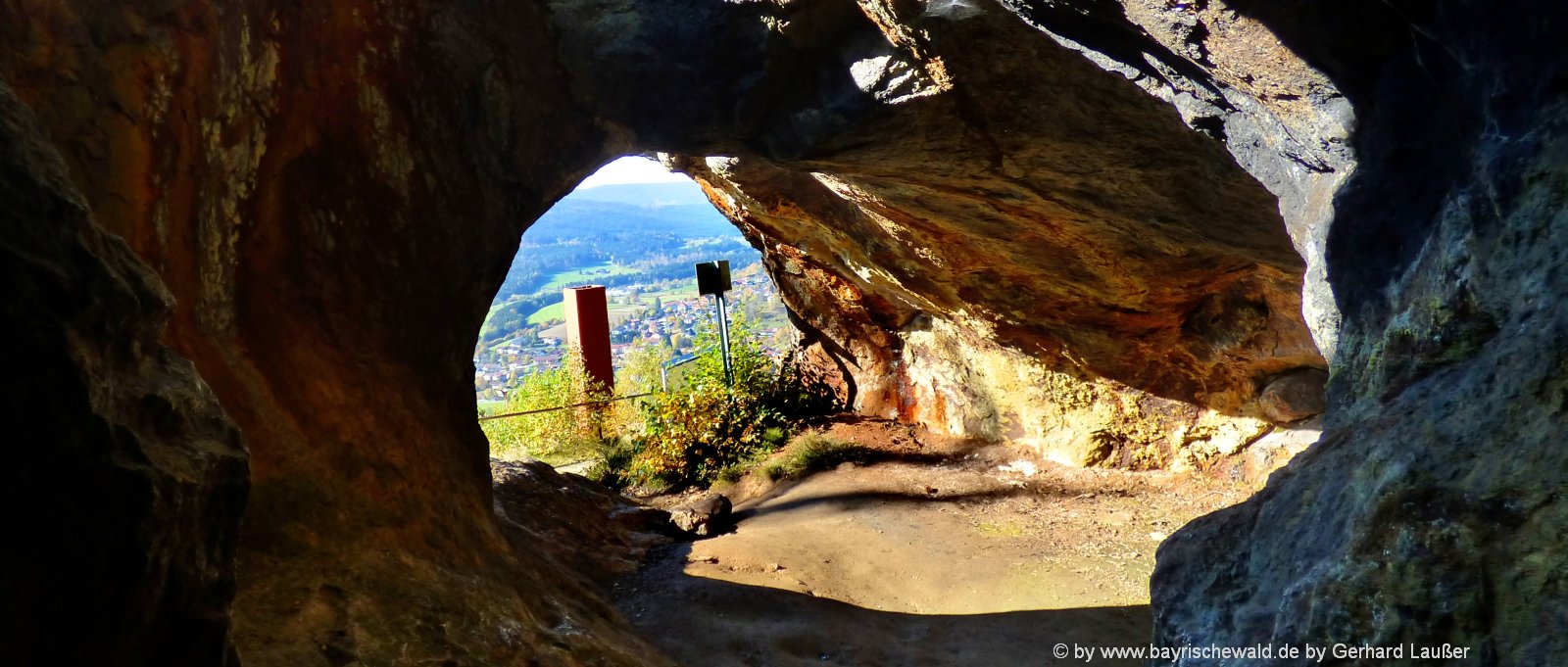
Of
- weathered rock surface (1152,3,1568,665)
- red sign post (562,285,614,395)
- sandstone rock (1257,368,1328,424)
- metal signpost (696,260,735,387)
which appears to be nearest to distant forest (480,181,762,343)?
red sign post (562,285,614,395)

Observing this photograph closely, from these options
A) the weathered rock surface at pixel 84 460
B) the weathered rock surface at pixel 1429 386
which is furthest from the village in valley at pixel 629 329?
the weathered rock surface at pixel 84 460

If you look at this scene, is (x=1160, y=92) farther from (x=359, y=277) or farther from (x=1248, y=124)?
(x=359, y=277)

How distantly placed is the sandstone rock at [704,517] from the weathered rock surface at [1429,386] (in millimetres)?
4544

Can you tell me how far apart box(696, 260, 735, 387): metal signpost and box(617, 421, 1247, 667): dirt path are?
2.03 m

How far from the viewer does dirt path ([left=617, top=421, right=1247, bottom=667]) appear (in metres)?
5.41

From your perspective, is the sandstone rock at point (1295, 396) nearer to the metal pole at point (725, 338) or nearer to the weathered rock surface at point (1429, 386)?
the weathered rock surface at point (1429, 386)

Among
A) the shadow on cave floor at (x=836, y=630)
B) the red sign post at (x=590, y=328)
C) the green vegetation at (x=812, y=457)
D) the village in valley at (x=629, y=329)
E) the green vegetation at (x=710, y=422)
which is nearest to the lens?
the shadow on cave floor at (x=836, y=630)

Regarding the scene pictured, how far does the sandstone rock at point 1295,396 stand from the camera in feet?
24.1

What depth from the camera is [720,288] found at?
10.8 meters

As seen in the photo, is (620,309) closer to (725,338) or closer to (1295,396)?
(725,338)

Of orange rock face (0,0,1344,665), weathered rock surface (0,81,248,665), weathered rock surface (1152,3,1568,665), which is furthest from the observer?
orange rock face (0,0,1344,665)

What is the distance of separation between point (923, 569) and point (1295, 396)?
315cm

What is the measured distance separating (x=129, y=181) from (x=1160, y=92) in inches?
150

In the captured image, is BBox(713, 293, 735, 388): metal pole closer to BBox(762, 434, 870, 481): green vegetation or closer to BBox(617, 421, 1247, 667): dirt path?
BBox(762, 434, 870, 481): green vegetation
